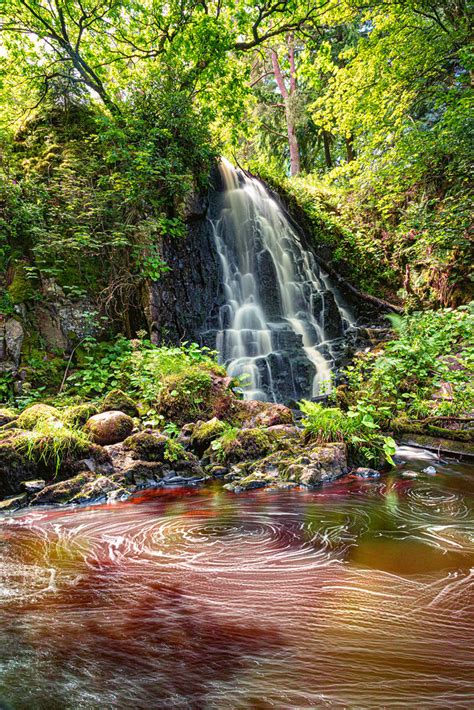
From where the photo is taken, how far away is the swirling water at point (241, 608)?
4.35 feet

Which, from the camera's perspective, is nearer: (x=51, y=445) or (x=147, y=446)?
(x=51, y=445)

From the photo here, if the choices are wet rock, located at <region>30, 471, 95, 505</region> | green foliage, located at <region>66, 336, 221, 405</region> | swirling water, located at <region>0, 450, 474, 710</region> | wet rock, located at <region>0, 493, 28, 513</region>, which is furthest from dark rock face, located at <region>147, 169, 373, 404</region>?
swirling water, located at <region>0, 450, 474, 710</region>

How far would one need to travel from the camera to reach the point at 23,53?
9.46 meters

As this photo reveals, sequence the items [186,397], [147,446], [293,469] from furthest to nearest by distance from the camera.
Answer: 1. [186,397]
2. [147,446]
3. [293,469]

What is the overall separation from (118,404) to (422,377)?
17.7 ft

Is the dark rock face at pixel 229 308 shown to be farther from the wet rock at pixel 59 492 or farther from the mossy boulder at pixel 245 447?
the wet rock at pixel 59 492

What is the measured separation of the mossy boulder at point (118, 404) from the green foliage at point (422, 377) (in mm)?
3640

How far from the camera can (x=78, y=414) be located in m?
5.57

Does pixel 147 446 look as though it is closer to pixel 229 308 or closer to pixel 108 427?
pixel 108 427

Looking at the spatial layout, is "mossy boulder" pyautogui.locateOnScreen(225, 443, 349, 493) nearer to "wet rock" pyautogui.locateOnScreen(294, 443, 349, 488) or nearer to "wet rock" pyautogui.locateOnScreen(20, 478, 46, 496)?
"wet rock" pyautogui.locateOnScreen(294, 443, 349, 488)

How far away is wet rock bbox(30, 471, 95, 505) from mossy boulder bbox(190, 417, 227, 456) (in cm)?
175

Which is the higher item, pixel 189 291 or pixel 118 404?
pixel 189 291

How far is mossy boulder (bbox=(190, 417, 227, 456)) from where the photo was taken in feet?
18.5

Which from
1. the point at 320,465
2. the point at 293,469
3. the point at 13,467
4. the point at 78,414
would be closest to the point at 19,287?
the point at 78,414
